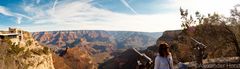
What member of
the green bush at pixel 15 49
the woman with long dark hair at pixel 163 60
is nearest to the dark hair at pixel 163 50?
the woman with long dark hair at pixel 163 60

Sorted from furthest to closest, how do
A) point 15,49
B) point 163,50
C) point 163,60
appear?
1. point 15,49
2. point 163,60
3. point 163,50

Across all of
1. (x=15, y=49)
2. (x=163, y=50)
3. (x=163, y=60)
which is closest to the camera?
(x=163, y=50)

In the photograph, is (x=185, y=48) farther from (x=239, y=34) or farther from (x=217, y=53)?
A: (x=239, y=34)

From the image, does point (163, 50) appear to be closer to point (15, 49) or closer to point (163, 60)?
point (163, 60)

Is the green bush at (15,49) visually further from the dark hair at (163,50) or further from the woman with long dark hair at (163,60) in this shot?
the dark hair at (163,50)

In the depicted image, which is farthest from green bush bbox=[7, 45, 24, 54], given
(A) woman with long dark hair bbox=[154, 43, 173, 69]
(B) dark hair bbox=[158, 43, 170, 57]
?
(B) dark hair bbox=[158, 43, 170, 57]

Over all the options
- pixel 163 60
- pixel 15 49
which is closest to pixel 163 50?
pixel 163 60

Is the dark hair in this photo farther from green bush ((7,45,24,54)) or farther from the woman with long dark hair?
green bush ((7,45,24,54))

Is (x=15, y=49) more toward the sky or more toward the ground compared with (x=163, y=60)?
more toward the ground

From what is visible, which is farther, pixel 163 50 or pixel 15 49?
pixel 15 49

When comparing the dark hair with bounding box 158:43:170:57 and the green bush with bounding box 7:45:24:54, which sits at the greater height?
the dark hair with bounding box 158:43:170:57

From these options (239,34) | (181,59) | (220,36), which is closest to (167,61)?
(239,34)
